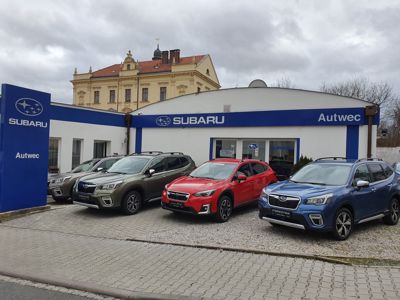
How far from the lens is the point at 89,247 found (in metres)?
7.05

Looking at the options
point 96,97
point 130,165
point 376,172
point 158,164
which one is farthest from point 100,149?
point 96,97

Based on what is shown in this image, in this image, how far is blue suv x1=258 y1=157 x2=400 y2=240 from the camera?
7238 millimetres

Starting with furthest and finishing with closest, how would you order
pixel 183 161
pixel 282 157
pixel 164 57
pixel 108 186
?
pixel 164 57 < pixel 282 157 < pixel 183 161 < pixel 108 186

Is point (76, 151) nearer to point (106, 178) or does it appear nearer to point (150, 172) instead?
point (106, 178)

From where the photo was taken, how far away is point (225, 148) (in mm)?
17234

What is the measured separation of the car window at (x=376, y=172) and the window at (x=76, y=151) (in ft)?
44.5

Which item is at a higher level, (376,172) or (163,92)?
(163,92)

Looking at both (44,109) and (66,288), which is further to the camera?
(44,109)

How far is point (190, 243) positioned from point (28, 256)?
2.90 meters

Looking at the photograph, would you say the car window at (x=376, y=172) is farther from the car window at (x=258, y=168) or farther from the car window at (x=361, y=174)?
the car window at (x=258, y=168)

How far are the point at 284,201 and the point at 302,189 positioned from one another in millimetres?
491

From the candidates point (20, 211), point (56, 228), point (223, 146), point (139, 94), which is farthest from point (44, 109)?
point (139, 94)

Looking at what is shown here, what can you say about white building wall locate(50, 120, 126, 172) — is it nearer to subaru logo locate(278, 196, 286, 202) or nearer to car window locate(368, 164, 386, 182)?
subaru logo locate(278, 196, 286, 202)

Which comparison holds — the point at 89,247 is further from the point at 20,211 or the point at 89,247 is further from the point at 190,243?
the point at 20,211
